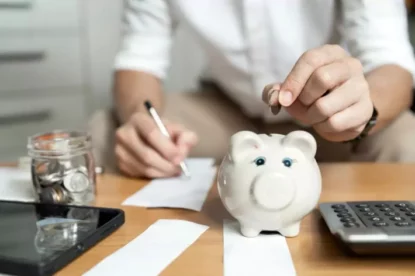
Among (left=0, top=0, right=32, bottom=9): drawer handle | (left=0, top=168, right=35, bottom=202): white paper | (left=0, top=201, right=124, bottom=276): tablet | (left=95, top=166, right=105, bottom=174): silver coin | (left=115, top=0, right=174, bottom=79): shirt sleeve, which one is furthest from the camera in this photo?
(left=0, top=0, right=32, bottom=9): drawer handle

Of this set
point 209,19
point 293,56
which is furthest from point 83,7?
point 293,56

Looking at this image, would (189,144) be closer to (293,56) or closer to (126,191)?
(126,191)

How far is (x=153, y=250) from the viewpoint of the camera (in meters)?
0.45

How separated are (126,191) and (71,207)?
130 millimetres

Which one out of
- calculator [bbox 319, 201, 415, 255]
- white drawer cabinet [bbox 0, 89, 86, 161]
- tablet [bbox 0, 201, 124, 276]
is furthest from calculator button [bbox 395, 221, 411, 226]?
white drawer cabinet [bbox 0, 89, 86, 161]

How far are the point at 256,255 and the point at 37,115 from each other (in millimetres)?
1281

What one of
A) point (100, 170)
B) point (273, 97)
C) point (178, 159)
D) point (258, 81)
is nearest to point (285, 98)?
point (273, 97)

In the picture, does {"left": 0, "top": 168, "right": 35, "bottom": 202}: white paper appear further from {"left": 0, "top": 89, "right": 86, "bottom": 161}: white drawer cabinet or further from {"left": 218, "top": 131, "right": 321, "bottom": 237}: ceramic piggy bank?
{"left": 0, "top": 89, "right": 86, "bottom": 161}: white drawer cabinet

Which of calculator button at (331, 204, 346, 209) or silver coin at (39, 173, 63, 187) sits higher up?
calculator button at (331, 204, 346, 209)

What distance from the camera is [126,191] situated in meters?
0.66

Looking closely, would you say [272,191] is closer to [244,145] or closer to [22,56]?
[244,145]

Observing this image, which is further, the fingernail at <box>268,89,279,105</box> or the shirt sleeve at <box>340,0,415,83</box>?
the shirt sleeve at <box>340,0,415,83</box>

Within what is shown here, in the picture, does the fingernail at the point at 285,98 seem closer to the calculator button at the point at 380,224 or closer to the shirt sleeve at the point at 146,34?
the calculator button at the point at 380,224

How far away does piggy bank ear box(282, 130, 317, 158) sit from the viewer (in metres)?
0.46
